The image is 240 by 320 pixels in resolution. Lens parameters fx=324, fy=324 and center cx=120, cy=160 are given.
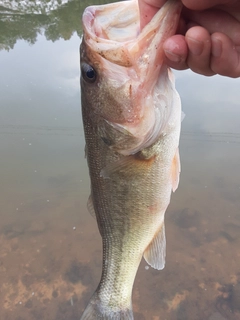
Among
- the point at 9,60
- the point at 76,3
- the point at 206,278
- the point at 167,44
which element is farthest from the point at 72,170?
the point at 76,3

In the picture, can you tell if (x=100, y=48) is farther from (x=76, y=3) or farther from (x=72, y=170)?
(x=76, y=3)

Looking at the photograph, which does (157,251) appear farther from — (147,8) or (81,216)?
(81,216)

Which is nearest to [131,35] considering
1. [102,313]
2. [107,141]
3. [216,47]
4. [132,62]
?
[132,62]

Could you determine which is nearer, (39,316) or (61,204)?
(39,316)

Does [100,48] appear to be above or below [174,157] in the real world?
above

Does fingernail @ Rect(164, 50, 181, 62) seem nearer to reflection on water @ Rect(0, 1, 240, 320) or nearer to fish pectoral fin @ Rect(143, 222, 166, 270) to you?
fish pectoral fin @ Rect(143, 222, 166, 270)

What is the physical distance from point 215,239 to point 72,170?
220cm

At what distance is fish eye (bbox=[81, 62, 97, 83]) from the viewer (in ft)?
4.07

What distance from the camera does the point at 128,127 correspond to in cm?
129

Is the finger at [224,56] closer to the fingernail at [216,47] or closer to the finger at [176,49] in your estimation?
the fingernail at [216,47]

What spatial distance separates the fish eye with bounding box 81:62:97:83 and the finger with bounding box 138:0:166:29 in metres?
0.25

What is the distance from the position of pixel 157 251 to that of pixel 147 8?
1.10 m

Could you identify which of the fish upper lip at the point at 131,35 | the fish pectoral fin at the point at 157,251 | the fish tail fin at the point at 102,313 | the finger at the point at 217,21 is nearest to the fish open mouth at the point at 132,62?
the fish upper lip at the point at 131,35

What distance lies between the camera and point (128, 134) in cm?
129
